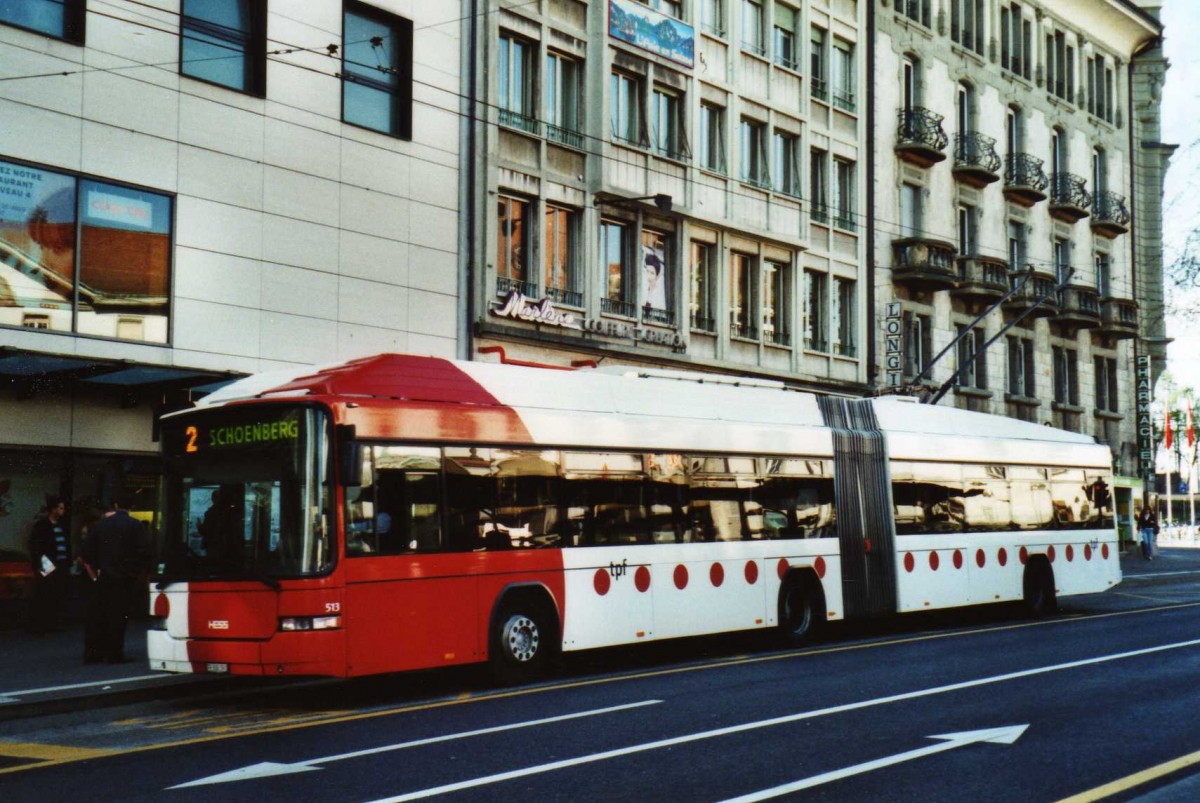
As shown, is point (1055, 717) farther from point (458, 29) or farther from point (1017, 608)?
point (458, 29)

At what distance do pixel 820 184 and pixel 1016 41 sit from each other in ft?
46.1

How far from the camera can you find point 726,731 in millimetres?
10648

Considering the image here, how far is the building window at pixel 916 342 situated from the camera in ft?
133

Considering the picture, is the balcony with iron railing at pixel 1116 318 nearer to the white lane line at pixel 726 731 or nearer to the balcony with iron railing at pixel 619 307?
the balcony with iron railing at pixel 619 307

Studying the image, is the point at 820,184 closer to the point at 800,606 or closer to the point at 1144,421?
the point at 800,606

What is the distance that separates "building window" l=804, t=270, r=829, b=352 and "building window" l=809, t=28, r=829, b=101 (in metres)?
4.58

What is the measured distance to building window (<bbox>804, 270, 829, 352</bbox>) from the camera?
36.6 meters

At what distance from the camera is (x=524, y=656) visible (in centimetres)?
1447

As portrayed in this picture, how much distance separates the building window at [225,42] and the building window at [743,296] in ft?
46.1

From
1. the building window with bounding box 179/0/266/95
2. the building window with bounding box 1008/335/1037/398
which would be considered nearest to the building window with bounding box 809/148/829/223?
the building window with bounding box 1008/335/1037/398

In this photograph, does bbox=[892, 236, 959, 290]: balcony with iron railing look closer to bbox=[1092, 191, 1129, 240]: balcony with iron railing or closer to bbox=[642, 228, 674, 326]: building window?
bbox=[642, 228, 674, 326]: building window

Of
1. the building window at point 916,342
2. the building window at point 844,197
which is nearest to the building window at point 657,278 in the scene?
the building window at point 844,197

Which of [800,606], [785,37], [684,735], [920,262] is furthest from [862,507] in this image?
[920,262]

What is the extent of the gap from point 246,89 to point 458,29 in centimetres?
503
